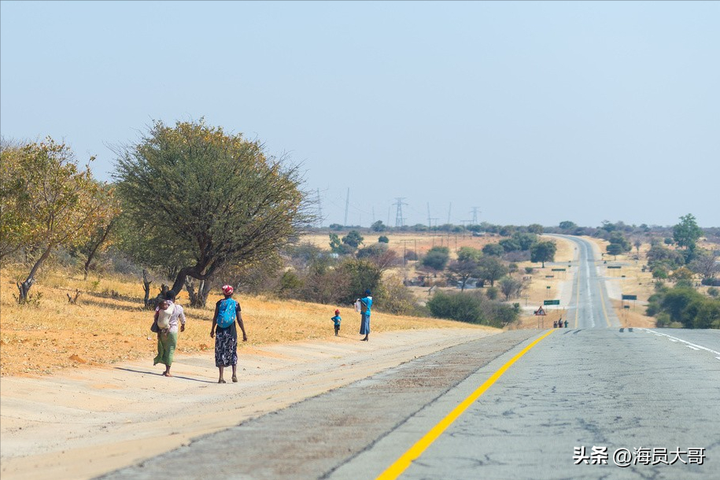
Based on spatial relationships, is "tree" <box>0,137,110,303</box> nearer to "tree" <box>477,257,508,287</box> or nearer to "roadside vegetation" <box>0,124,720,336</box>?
"roadside vegetation" <box>0,124,720,336</box>

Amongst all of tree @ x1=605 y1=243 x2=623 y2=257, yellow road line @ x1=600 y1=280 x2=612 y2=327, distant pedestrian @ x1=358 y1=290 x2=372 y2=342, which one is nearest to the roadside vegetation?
distant pedestrian @ x1=358 y1=290 x2=372 y2=342

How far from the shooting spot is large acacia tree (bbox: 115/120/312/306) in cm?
3569

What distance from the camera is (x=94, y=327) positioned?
79.3 feet

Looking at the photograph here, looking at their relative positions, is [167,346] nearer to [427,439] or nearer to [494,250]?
[427,439]

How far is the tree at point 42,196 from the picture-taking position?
1115 inches

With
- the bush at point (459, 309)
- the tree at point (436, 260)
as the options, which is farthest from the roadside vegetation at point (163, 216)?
the tree at point (436, 260)

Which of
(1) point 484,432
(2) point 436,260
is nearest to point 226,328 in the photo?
(1) point 484,432

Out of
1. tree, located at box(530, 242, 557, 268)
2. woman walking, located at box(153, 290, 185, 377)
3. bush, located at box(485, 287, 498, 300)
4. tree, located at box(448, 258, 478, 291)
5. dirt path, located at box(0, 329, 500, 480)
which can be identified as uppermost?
tree, located at box(530, 242, 557, 268)

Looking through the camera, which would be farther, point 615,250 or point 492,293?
point 615,250

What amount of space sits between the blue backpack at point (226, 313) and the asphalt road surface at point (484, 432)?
278cm

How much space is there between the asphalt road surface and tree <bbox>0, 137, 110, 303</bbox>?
49.9ft

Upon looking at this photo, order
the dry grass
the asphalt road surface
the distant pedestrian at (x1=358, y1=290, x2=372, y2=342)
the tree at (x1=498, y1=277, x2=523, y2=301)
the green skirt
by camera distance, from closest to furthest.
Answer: the asphalt road surface
the green skirt
the dry grass
the distant pedestrian at (x1=358, y1=290, x2=372, y2=342)
the tree at (x1=498, y1=277, x2=523, y2=301)

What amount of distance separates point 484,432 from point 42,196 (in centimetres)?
2236

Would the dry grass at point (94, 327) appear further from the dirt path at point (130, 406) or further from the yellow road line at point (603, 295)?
the yellow road line at point (603, 295)
